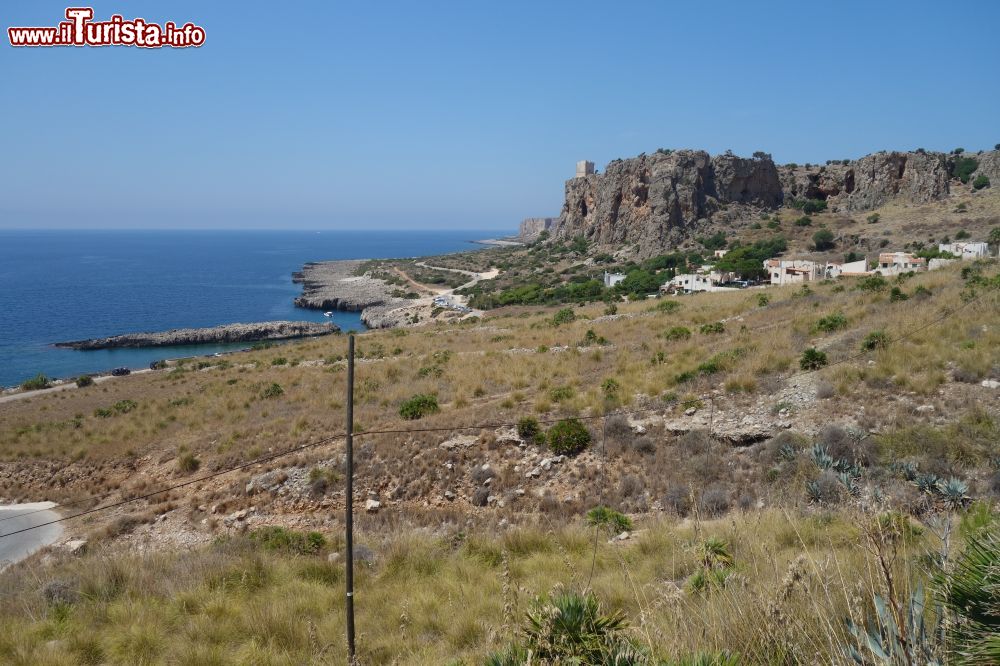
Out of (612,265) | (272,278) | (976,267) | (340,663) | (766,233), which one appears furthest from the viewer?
(272,278)

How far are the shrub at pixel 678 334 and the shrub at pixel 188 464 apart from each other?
50.1 feet

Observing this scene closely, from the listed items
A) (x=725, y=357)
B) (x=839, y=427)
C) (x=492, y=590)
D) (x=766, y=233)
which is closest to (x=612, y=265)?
(x=766, y=233)

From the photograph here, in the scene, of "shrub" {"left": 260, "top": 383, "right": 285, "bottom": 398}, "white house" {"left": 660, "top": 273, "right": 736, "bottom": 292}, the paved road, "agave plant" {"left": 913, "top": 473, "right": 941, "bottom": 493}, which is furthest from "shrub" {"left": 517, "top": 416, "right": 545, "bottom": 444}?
"white house" {"left": 660, "top": 273, "right": 736, "bottom": 292}

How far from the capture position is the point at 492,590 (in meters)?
5.74

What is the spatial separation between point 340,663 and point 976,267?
26.7 m

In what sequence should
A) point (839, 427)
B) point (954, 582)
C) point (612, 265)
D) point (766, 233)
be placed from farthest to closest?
Answer: point (612, 265) → point (766, 233) → point (839, 427) → point (954, 582)

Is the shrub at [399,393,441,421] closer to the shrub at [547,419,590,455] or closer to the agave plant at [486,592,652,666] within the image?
the shrub at [547,419,590,455]

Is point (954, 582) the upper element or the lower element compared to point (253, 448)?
upper

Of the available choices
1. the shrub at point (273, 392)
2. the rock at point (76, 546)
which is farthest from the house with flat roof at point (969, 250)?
the rock at point (76, 546)

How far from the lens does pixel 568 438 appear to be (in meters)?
10.6

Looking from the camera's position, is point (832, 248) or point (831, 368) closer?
point (831, 368)

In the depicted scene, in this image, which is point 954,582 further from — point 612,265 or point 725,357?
point 612,265

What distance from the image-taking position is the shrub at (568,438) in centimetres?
1055

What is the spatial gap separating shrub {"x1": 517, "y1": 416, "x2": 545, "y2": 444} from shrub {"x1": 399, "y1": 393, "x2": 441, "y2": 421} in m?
3.75
